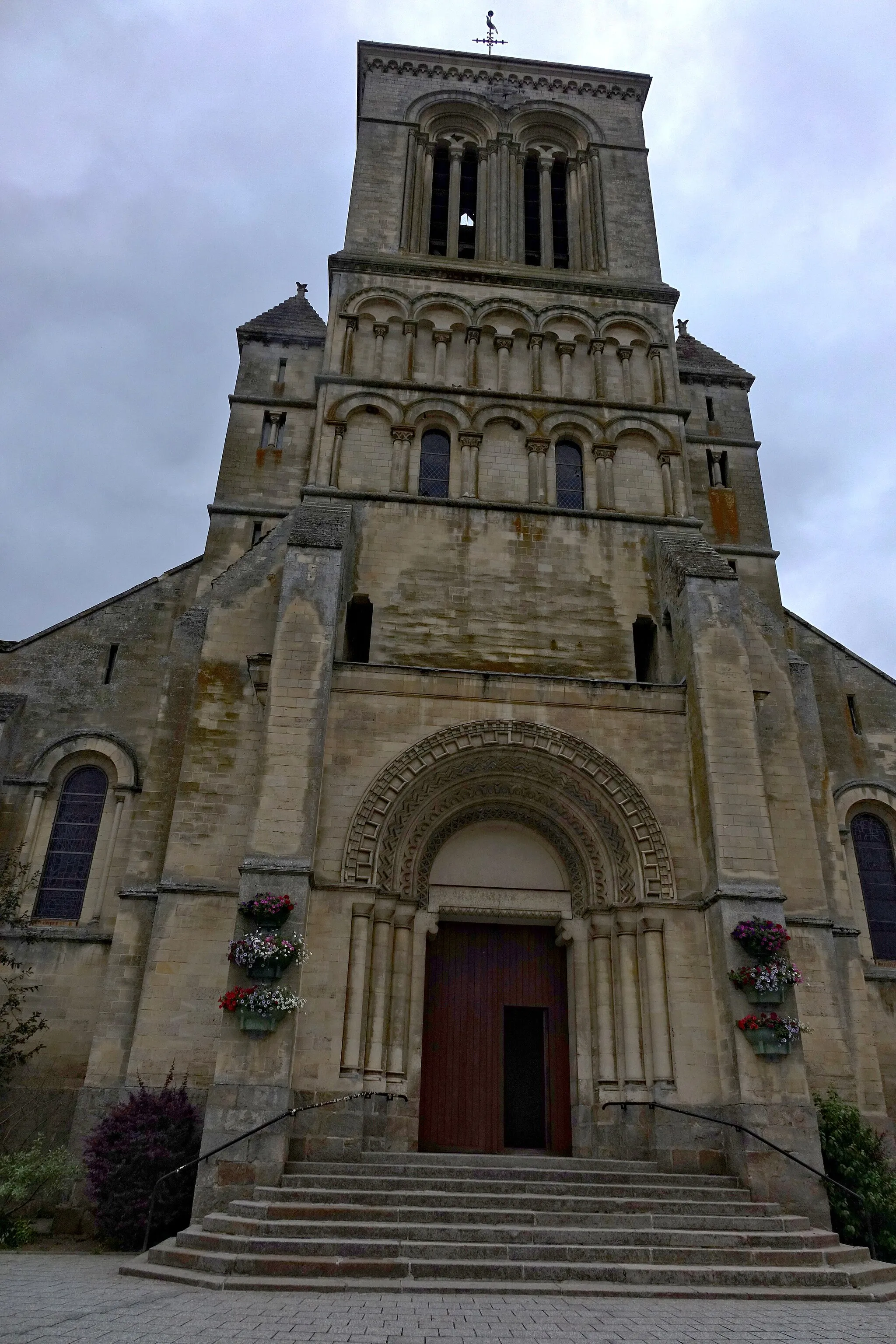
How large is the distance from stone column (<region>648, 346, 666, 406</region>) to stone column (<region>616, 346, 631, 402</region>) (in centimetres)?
44

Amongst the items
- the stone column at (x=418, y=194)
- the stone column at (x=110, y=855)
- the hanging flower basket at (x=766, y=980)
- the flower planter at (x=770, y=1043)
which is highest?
the stone column at (x=418, y=194)

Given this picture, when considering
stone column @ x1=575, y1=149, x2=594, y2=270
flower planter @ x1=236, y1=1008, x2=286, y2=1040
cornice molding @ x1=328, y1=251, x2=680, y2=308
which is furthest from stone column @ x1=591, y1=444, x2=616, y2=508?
flower planter @ x1=236, y1=1008, x2=286, y2=1040

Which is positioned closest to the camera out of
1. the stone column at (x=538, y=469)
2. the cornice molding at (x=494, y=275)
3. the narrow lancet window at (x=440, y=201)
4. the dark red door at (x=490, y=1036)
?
the dark red door at (x=490, y=1036)

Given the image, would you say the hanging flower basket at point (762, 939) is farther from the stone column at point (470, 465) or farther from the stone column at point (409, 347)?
the stone column at point (409, 347)

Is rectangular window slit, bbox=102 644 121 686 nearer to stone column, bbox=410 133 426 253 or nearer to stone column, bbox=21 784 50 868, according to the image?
stone column, bbox=21 784 50 868

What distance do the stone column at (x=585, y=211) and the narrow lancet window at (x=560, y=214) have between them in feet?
1.09

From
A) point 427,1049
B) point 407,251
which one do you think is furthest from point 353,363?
point 427,1049

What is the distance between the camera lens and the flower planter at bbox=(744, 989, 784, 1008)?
35.2 feet

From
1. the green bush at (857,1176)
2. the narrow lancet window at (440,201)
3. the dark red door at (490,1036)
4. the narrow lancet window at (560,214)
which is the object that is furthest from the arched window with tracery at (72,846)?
the narrow lancet window at (560,214)

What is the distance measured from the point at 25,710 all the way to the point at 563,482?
10.4 meters

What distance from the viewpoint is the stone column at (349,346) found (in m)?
17.4

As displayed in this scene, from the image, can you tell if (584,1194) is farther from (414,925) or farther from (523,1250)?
(414,925)

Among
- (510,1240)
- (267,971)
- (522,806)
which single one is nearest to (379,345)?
(522,806)

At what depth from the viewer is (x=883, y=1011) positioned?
570 inches
